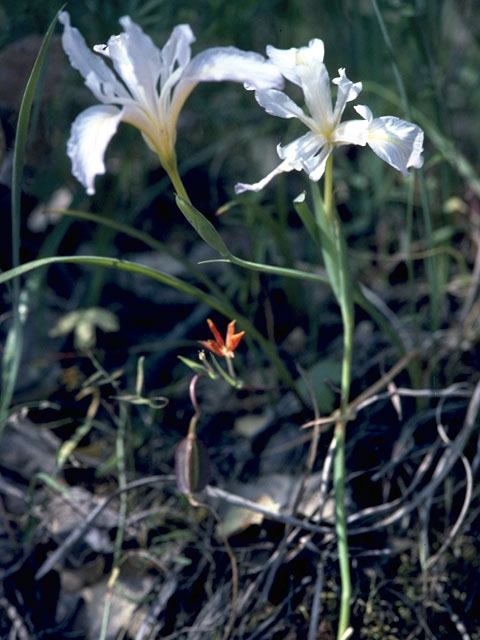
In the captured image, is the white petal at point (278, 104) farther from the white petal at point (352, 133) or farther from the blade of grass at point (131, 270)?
the blade of grass at point (131, 270)

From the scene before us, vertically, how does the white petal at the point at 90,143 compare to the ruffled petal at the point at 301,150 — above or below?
above

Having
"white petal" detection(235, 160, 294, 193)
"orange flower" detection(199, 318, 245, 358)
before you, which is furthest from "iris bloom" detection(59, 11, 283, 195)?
"orange flower" detection(199, 318, 245, 358)

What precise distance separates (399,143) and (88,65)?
459 millimetres

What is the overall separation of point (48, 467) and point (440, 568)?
0.76 metres

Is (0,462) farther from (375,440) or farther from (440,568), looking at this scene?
(440,568)

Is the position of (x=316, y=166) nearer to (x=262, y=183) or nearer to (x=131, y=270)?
(x=262, y=183)

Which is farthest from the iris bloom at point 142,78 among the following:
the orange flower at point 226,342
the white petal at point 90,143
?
the orange flower at point 226,342

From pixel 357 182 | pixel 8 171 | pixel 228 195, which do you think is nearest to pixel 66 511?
pixel 8 171

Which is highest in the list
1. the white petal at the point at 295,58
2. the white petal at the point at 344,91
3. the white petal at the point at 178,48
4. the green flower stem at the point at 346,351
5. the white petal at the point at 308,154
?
the white petal at the point at 178,48

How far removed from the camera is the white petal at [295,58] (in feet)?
3.03

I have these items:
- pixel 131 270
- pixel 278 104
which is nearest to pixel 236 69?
pixel 278 104

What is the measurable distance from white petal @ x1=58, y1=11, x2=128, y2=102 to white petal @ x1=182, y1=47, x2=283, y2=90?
12cm

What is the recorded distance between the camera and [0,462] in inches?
52.4

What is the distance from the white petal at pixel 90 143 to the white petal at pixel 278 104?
20 centimetres
